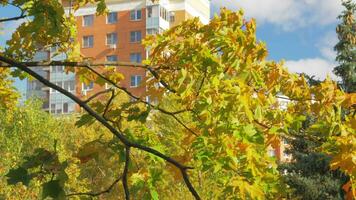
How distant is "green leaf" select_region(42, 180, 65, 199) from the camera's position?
3.63m

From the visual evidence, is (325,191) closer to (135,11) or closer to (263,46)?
(263,46)

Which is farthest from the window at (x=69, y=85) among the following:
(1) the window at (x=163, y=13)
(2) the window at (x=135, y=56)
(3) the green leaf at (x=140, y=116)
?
(3) the green leaf at (x=140, y=116)

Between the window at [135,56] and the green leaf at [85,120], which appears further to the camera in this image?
the window at [135,56]

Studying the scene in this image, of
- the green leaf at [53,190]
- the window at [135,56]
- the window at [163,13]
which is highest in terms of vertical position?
the window at [163,13]

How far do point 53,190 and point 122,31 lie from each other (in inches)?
2273

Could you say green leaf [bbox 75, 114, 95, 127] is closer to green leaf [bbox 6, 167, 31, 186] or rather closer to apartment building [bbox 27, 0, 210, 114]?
green leaf [bbox 6, 167, 31, 186]

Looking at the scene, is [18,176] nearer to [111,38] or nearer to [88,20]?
[111,38]

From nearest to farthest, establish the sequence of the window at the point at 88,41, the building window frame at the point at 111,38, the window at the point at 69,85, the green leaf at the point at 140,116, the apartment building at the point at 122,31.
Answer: the green leaf at the point at 140,116
the apartment building at the point at 122,31
the building window frame at the point at 111,38
the window at the point at 88,41
the window at the point at 69,85

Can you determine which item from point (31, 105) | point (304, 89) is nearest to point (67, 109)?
point (31, 105)

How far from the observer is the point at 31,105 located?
102ft

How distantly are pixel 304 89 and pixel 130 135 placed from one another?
1.67 meters

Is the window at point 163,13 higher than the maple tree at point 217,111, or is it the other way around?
the window at point 163,13

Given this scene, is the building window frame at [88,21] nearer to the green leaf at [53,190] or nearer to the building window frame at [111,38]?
the building window frame at [111,38]

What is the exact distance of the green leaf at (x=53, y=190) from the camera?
11.9 feet
